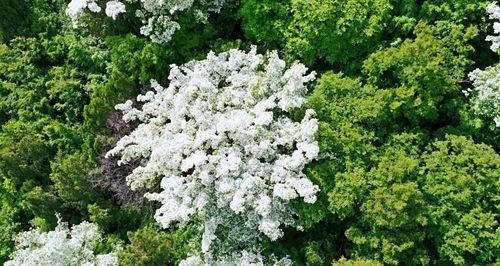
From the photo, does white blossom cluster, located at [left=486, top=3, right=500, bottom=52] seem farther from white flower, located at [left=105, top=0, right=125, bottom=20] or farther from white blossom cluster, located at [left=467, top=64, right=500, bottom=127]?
white flower, located at [left=105, top=0, right=125, bottom=20]

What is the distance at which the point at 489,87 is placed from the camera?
55.4ft

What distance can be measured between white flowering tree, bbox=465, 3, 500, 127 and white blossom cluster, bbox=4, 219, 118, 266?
42.9 feet

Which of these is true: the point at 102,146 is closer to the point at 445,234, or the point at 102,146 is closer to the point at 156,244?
the point at 156,244

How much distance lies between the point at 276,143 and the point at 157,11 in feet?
22.8

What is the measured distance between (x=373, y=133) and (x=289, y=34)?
5.00 meters

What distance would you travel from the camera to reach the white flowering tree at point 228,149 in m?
16.6

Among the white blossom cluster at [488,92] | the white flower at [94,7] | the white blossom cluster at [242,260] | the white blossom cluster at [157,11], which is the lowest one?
the white blossom cluster at [242,260]

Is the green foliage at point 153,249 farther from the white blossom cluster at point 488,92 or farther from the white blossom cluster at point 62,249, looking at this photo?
the white blossom cluster at point 488,92

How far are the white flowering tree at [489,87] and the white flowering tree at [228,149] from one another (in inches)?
207

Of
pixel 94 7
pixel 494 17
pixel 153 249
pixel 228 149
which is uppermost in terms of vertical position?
pixel 94 7

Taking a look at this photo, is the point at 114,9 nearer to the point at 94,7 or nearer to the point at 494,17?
the point at 94,7

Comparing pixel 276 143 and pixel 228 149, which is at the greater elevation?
pixel 228 149

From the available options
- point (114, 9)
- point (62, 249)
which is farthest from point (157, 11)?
point (62, 249)

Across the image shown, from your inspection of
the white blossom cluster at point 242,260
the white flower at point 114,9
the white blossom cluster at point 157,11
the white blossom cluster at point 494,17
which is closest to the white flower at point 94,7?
the white blossom cluster at point 157,11
